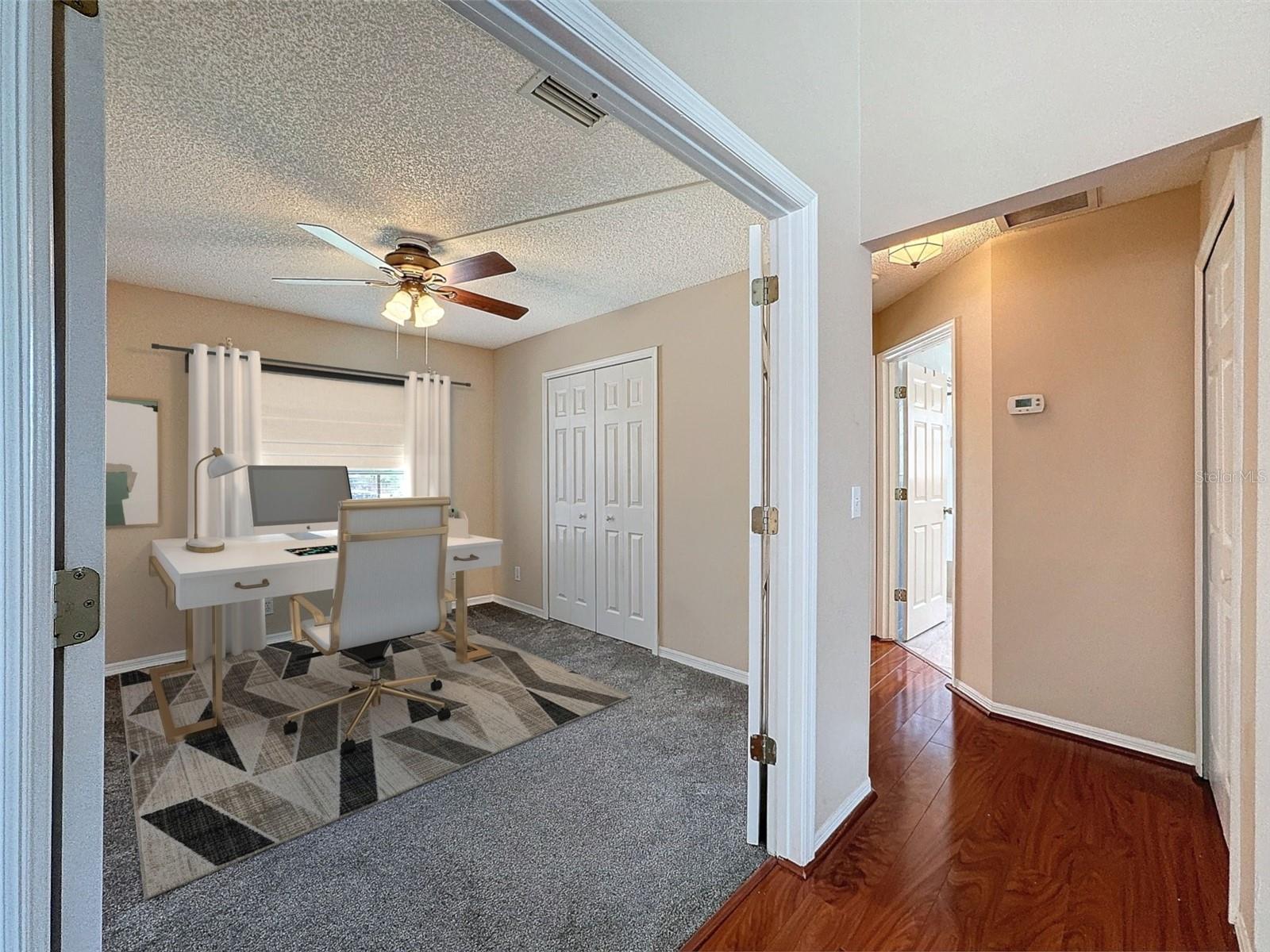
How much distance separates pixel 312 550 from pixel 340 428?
5.16ft

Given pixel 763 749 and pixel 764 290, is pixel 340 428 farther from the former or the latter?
pixel 763 749

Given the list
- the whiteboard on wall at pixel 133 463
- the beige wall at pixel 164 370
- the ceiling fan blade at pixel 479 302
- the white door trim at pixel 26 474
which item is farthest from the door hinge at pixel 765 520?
the whiteboard on wall at pixel 133 463

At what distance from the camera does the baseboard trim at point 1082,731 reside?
2.21 m

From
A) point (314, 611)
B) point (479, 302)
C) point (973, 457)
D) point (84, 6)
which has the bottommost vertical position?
point (314, 611)

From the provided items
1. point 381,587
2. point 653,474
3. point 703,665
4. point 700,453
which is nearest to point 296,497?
point 381,587

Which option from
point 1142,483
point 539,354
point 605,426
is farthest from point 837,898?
point 539,354

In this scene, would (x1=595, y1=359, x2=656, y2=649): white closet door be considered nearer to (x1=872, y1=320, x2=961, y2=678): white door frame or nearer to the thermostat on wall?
(x1=872, y1=320, x2=961, y2=678): white door frame

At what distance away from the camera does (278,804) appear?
1979 mm

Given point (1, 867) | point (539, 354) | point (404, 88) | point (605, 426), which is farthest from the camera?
point (539, 354)

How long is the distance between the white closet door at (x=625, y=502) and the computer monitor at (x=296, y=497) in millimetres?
1844

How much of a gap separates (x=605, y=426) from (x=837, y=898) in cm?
304

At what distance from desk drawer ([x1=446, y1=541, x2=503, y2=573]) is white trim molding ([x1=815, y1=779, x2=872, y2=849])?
2218 mm

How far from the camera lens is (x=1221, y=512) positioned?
1.81 meters

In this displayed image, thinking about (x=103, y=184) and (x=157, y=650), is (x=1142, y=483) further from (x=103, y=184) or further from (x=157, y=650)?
(x=157, y=650)
